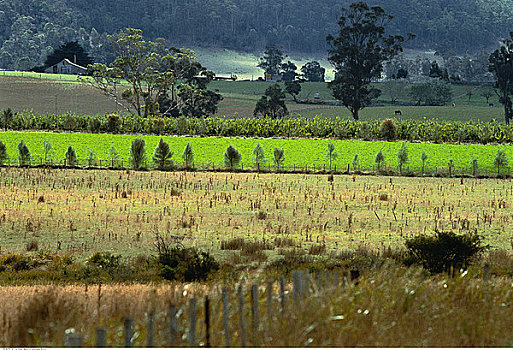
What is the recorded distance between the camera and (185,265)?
543 inches

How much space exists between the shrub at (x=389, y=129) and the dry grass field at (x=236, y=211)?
21714 millimetres

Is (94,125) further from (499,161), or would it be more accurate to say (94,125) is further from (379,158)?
(499,161)

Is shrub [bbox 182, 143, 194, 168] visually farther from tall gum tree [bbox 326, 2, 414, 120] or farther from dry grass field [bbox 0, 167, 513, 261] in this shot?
tall gum tree [bbox 326, 2, 414, 120]

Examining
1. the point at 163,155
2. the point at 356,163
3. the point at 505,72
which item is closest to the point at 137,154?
the point at 163,155

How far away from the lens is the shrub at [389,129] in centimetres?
5841

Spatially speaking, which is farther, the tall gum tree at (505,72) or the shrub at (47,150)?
the tall gum tree at (505,72)

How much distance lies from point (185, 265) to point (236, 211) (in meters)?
9.97

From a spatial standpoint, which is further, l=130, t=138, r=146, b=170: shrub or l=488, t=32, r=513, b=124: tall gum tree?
l=488, t=32, r=513, b=124: tall gum tree

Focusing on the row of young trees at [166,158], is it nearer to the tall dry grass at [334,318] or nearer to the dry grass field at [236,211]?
the dry grass field at [236,211]

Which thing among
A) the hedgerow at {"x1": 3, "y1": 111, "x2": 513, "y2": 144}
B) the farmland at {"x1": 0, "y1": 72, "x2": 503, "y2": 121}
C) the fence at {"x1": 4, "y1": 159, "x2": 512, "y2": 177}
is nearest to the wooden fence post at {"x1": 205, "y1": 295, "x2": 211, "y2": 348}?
the fence at {"x1": 4, "y1": 159, "x2": 512, "y2": 177}

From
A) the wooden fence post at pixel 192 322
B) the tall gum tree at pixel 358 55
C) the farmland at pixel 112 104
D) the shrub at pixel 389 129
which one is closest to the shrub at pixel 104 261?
the wooden fence post at pixel 192 322

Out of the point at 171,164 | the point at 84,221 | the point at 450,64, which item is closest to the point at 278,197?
the point at 84,221

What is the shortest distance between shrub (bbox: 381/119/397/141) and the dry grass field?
2171cm

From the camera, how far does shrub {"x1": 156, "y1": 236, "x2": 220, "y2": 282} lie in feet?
44.7
